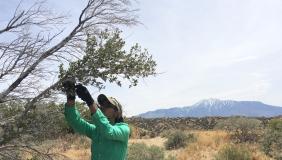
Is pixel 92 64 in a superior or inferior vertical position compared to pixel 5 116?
superior

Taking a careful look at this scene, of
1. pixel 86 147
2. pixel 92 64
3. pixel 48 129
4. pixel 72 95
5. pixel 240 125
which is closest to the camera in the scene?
pixel 72 95

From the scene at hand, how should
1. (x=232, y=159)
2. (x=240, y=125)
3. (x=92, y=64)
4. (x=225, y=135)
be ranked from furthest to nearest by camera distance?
1. (x=240, y=125)
2. (x=225, y=135)
3. (x=232, y=159)
4. (x=92, y=64)

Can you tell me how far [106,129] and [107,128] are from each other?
12 millimetres

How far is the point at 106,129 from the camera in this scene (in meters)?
4.78

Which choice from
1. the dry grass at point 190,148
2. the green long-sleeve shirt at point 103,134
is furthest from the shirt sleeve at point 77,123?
the dry grass at point 190,148

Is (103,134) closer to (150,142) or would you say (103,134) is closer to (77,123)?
(77,123)

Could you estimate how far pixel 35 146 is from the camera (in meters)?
8.70

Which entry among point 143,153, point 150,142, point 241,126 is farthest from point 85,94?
point 241,126

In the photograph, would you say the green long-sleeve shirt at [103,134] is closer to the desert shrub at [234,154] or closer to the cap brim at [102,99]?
the cap brim at [102,99]

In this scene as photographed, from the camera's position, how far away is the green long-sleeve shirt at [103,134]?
4771mm

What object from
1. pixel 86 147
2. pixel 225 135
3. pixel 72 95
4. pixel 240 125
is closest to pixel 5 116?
pixel 72 95

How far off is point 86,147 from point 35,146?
17567 millimetres

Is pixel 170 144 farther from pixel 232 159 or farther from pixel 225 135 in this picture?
pixel 232 159

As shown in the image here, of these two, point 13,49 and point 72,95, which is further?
point 13,49
